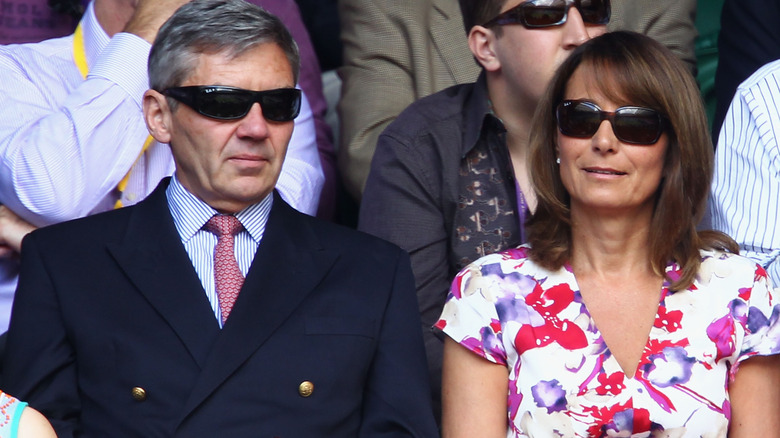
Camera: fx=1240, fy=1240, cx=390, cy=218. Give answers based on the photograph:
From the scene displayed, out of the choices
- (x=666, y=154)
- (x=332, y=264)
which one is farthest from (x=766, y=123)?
(x=332, y=264)

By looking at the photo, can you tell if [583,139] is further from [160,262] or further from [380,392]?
[160,262]

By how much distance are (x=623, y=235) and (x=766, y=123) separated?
2.51ft

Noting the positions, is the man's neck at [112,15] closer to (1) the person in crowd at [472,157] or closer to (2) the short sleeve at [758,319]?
(1) the person in crowd at [472,157]

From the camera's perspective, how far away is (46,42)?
4340 mm

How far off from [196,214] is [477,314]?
0.81 m

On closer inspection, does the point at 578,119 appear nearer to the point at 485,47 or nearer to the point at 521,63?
the point at 521,63

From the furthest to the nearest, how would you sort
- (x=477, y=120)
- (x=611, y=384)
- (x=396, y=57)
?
(x=396, y=57) → (x=477, y=120) → (x=611, y=384)

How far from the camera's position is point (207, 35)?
334cm

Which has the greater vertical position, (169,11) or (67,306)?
(169,11)

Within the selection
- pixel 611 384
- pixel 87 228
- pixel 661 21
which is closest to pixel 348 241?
pixel 87 228

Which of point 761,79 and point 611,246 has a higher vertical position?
point 761,79

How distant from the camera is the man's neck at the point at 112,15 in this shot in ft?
14.3

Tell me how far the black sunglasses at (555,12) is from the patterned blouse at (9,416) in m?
2.20

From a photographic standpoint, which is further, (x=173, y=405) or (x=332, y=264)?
(x=332, y=264)
